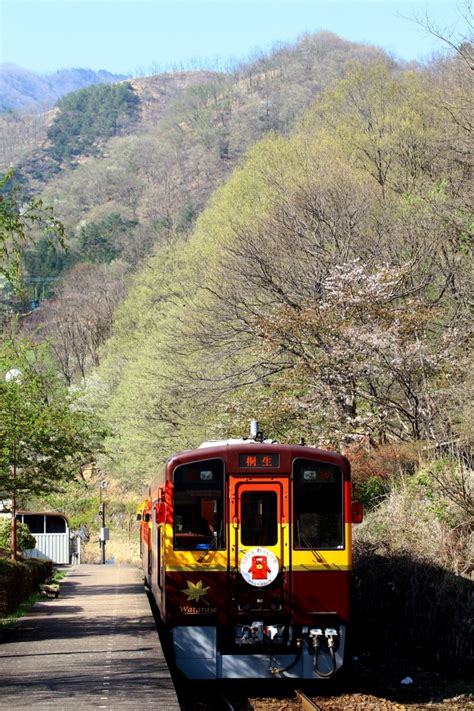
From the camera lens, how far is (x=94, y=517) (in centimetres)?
6475

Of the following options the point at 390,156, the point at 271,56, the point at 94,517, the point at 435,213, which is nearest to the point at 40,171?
the point at 271,56

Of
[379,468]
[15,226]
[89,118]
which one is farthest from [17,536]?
[89,118]

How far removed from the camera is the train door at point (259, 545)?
13.8 metres

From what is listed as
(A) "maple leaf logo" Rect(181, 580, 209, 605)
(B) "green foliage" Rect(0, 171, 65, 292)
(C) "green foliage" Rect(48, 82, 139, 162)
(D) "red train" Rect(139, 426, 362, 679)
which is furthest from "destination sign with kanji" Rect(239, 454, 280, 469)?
(C) "green foliage" Rect(48, 82, 139, 162)

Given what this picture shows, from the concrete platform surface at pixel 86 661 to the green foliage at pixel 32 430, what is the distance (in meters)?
2.74

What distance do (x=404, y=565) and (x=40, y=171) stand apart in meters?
155

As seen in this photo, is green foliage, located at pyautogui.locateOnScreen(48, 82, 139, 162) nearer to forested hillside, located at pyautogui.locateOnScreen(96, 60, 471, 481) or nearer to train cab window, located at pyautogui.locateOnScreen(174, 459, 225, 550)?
forested hillside, located at pyautogui.locateOnScreen(96, 60, 471, 481)

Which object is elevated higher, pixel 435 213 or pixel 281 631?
pixel 435 213

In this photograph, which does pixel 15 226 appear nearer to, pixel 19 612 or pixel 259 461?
pixel 259 461

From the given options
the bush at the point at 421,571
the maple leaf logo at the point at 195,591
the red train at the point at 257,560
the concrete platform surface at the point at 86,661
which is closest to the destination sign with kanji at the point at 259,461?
the red train at the point at 257,560

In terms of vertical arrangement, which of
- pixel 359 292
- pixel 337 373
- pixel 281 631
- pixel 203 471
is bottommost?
pixel 281 631

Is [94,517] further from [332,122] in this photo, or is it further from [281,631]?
[281,631]

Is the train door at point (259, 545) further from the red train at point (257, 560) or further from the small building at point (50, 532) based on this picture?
the small building at point (50, 532)

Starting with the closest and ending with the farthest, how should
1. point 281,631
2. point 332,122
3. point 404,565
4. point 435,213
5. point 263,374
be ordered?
point 281,631 → point 404,565 → point 435,213 → point 263,374 → point 332,122
